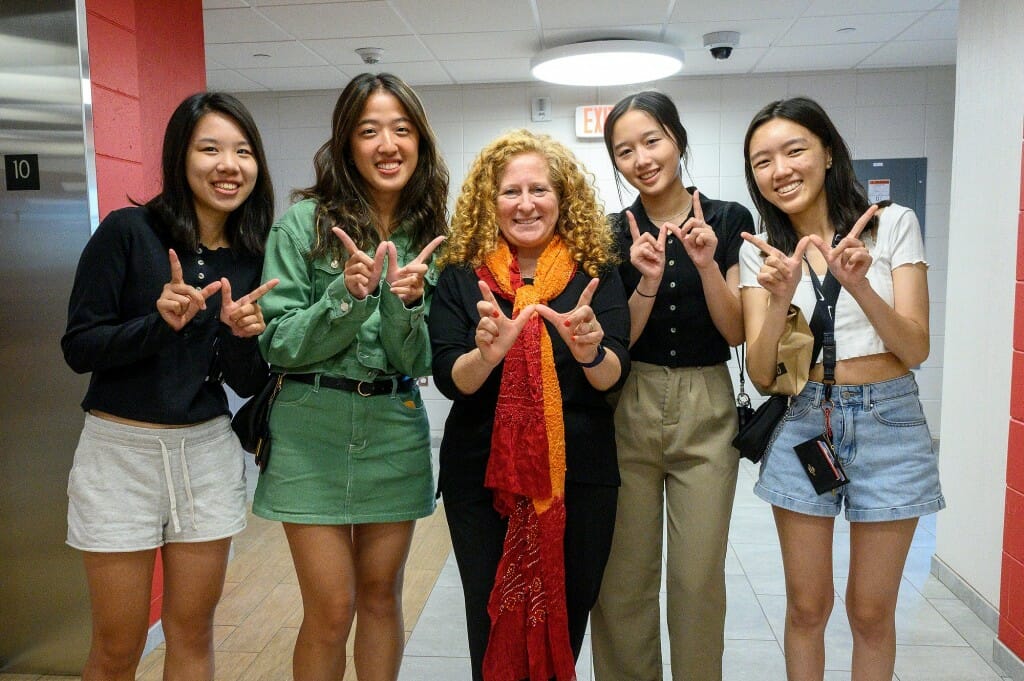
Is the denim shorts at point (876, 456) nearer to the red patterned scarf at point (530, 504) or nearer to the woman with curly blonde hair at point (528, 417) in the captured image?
the woman with curly blonde hair at point (528, 417)

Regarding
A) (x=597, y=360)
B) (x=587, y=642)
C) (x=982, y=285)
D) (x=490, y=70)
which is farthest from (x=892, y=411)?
(x=490, y=70)

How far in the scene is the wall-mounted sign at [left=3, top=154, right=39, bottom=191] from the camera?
237cm

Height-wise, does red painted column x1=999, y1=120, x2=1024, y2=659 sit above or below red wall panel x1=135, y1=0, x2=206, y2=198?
below

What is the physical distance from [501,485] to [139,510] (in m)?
0.77

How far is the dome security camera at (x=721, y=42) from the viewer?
4547mm

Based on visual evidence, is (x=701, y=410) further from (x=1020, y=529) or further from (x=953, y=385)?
(x=953, y=385)

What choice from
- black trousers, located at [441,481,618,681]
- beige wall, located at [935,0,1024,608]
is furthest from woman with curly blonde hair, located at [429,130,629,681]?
Answer: beige wall, located at [935,0,1024,608]

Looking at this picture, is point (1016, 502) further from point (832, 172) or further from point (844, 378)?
point (832, 172)

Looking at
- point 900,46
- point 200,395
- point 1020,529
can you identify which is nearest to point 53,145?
point 200,395

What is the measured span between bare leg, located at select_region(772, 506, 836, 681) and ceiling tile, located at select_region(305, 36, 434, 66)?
148 inches

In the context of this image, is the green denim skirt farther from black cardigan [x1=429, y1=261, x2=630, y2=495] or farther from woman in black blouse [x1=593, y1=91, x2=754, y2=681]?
woman in black blouse [x1=593, y1=91, x2=754, y2=681]

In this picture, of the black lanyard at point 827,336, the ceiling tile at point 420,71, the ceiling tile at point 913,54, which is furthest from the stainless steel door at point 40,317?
the ceiling tile at point 913,54

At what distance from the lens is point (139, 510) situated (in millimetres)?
1651

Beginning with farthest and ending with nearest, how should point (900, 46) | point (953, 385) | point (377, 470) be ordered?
point (900, 46)
point (953, 385)
point (377, 470)
